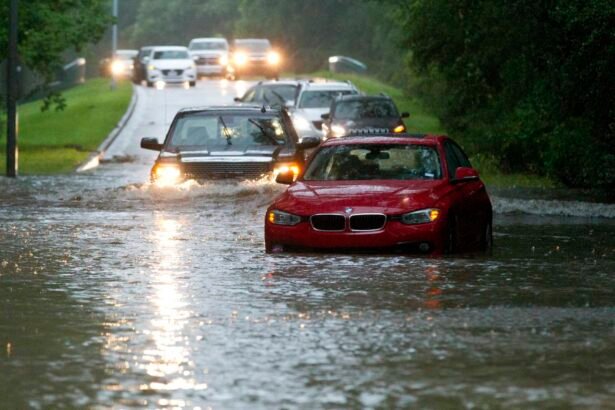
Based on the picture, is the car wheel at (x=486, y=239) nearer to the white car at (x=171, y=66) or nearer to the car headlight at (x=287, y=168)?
the car headlight at (x=287, y=168)

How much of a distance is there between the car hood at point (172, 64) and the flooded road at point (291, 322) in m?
53.3

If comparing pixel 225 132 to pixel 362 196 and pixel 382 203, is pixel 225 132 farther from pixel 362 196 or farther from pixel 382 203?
pixel 382 203

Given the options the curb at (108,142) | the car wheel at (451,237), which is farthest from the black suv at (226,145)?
the curb at (108,142)

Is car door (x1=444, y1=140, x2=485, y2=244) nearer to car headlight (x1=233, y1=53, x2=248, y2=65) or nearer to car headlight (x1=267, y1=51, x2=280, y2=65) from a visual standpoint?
car headlight (x1=233, y1=53, x2=248, y2=65)

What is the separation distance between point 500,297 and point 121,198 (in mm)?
13435

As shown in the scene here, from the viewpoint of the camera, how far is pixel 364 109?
137ft

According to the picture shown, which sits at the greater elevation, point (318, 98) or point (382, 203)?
point (382, 203)

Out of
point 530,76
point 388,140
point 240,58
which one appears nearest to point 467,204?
point 388,140

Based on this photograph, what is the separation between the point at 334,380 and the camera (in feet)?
31.2

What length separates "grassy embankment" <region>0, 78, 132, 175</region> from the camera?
4088cm

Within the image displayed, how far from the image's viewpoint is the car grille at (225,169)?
24.2 meters

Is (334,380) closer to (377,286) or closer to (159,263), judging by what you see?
(377,286)

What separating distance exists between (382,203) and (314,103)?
94.2 feet

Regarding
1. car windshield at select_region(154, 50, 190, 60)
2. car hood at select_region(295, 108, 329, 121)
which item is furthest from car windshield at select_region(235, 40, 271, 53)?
car hood at select_region(295, 108, 329, 121)
